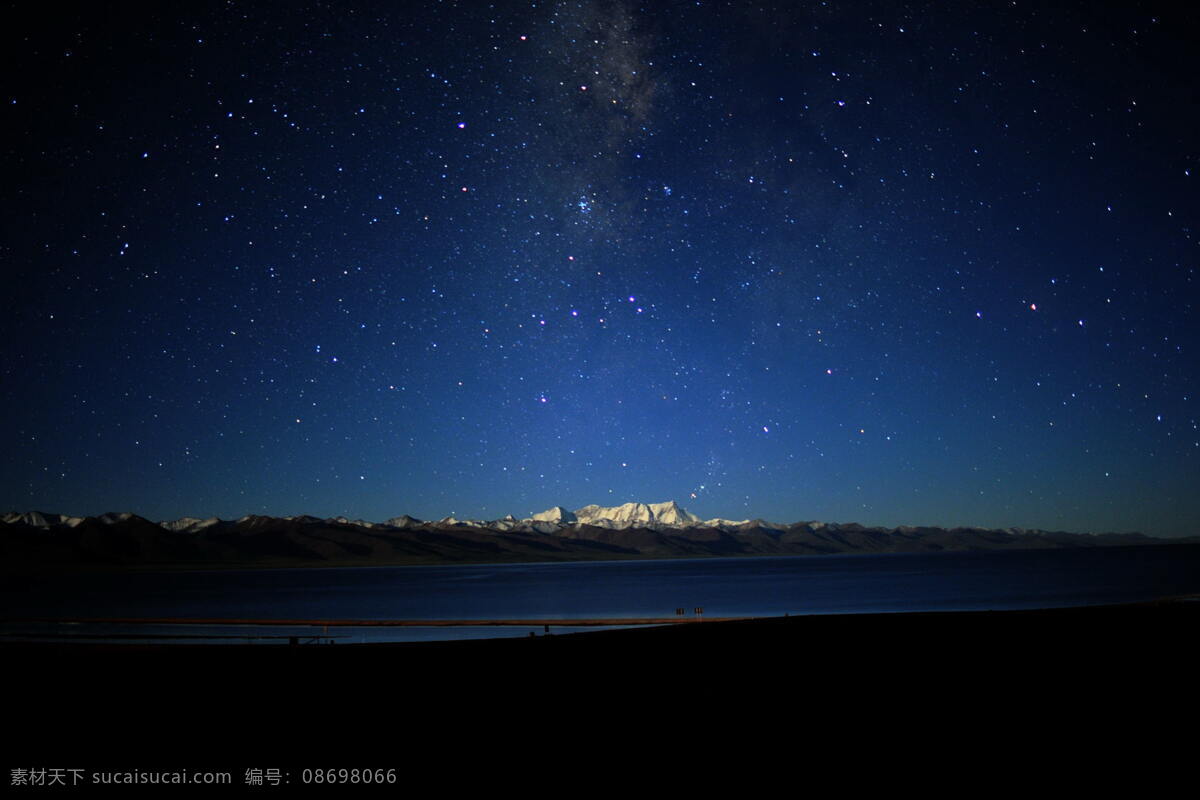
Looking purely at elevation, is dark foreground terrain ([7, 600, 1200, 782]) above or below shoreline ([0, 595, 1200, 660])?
above

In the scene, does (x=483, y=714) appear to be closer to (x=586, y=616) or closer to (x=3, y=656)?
(x=3, y=656)

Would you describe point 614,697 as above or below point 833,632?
above

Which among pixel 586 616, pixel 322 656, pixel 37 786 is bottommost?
pixel 586 616

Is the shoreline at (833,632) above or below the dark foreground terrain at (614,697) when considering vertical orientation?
below

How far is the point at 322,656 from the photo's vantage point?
13.9 m

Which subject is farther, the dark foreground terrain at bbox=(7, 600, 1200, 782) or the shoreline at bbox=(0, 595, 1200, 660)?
the shoreline at bbox=(0, 595, 1200, 660)

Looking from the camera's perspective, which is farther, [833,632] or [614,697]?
[833,632]

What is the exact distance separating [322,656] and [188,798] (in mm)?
8557

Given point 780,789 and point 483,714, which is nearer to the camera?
point 780,789

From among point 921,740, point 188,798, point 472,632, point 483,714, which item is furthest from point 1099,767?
point 472,632

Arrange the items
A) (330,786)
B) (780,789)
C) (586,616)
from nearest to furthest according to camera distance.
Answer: (780,789) < (330,786) < (586,616)

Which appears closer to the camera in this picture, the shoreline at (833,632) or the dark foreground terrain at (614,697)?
the dark foreground terrain at (614,697)

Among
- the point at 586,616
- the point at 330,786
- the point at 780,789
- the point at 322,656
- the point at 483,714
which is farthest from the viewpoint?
the point at 586,616

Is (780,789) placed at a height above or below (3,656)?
above
